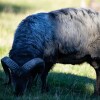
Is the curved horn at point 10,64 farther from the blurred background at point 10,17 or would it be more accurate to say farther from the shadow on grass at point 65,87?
the blurred background at point 10,17

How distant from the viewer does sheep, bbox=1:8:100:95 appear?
9945 mm

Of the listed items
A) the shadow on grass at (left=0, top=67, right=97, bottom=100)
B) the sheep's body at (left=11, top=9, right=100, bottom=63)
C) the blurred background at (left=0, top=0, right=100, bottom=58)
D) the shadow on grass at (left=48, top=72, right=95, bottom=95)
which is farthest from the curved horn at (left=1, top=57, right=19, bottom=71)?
the blurred background at (left=0, top=0, right=100, bottom=58)

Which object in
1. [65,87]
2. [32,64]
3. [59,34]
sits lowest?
[65,87]

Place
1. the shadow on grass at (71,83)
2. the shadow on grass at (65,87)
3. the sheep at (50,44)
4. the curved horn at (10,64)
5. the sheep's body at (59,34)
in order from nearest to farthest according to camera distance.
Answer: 1. the curved horn at (10,64)
2. the sheep at (50,44)
3. the shadow on grass at (65,87)
4. the sheep's body at (59,34)
5. the shadow on grass at (71,83)

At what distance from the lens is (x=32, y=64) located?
990cm

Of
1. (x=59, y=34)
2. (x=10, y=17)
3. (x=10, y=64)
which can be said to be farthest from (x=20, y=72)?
(x=10, y=17)

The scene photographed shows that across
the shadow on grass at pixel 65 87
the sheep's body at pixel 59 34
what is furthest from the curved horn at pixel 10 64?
the shadow on grass at pixel 65 87

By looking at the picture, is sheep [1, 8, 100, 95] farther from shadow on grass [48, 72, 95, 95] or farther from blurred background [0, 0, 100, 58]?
blurred background [0, 0, 100, 58]

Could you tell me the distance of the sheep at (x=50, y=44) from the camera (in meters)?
9.95

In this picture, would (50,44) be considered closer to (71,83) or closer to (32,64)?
(32,64)

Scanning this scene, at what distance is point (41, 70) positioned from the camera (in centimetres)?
1028

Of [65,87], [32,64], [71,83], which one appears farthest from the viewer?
[71,83]

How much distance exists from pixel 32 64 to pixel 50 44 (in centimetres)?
109

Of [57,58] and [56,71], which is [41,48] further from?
[56,71]
